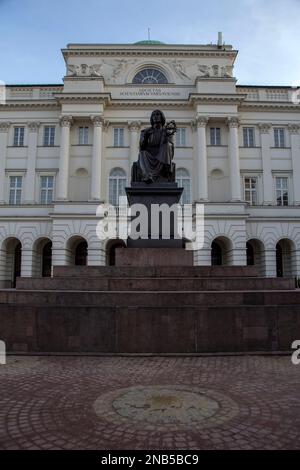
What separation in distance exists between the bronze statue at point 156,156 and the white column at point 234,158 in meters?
22.7

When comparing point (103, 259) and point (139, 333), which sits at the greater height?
point (103, 259)

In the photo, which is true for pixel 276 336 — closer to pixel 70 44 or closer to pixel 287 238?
pixel 287 238

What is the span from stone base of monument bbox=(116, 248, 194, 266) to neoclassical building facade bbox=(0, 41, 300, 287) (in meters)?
22.8

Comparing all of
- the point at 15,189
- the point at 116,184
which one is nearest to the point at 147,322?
the point at 116,184

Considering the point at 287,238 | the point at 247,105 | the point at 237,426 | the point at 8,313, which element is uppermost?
the point at 247,105

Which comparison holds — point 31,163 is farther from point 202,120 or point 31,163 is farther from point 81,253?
point 202,120

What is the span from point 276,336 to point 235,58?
3742 centimetres

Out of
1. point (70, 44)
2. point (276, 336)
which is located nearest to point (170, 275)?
point (276, 336)

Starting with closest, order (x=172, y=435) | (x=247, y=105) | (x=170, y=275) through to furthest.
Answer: (x=172, y=435)
(x=170, y=275)
(x=247, y=105)

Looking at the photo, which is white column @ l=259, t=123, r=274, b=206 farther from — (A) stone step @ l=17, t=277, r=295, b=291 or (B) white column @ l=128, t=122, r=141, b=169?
(A) stone step @ l=17, t=277, r=295, b=291

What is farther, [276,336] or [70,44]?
[70,44]

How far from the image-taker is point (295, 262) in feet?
113

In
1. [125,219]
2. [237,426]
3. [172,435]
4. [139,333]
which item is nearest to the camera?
[172,435]

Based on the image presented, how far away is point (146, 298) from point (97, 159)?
2871cm
